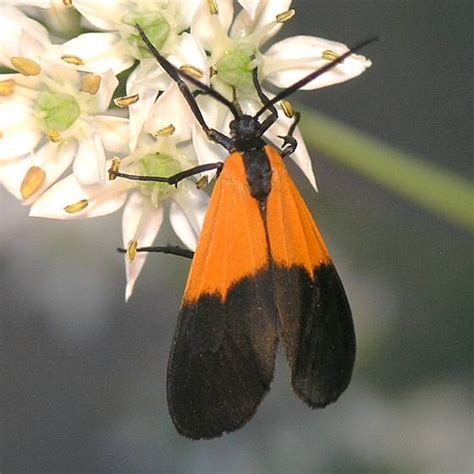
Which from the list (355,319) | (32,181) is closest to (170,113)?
(32,181)

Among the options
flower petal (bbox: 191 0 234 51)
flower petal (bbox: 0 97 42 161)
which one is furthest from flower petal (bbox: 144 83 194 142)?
flower petal (bbox: 0 97 42 161)

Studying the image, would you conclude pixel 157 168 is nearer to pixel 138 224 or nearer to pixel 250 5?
pixel 138 224

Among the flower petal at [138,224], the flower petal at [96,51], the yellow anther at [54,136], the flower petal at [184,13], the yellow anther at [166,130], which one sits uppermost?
the flower petal at [184,13]

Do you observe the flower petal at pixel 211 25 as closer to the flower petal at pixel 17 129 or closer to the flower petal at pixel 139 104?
the flower petal at pixel 139 104

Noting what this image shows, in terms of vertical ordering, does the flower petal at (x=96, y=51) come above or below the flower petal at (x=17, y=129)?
above

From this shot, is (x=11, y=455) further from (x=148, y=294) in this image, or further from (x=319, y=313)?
(x=319, y=313)

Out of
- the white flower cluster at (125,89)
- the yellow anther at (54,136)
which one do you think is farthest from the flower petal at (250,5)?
the yellow anther at (54,136)

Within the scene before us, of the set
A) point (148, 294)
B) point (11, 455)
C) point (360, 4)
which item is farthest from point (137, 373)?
point (360, 4)

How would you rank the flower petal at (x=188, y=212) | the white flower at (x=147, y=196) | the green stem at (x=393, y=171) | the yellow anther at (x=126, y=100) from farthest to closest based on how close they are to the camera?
the green stem at (x=393, y=171) < the flower petal at (x=188, y=212) < the white flower at (x=147, y=196) < the yellow anther at (x=126, y=100)
